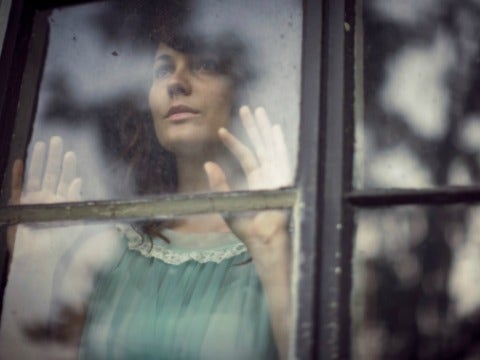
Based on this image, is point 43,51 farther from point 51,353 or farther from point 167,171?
point 51,353

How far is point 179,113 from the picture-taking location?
147 cm

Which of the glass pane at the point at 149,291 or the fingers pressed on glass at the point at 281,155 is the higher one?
the fingers pressed on glass at the point at 281,155

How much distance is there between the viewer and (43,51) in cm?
155

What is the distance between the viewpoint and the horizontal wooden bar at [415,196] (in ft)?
3.81

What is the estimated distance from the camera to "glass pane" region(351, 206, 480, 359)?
1.10 meters

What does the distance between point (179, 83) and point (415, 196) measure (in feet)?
1.79

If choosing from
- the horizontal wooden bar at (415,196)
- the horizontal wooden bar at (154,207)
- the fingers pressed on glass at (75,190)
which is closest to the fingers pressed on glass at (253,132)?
the horizontal wooden bar at (154,207)

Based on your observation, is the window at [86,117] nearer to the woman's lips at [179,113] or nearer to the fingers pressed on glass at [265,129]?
the fingers pressed on glass at [265,129]

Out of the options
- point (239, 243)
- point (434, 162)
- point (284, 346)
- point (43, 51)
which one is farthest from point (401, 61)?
point (43, 51)

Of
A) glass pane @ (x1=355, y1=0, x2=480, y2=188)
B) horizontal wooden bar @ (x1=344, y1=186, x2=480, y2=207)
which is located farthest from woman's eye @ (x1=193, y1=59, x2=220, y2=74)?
horizontal wooden bar @ (x1=344, y1=186, x2=480, y2=207)

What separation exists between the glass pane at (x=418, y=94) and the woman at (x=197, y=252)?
163mm

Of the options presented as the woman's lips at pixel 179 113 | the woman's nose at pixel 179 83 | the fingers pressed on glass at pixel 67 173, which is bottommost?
the fingers pressed on glass at pixel 67 173

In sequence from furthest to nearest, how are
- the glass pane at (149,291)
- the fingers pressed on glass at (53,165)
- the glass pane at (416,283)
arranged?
1. the fingers pressed on glass at (53,165)
2. the glass pane at (149,291)
3. the glass pane at (416,283)

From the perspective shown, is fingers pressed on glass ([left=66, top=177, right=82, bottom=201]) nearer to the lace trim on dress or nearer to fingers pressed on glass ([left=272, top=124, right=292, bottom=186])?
the lace trim on dress
